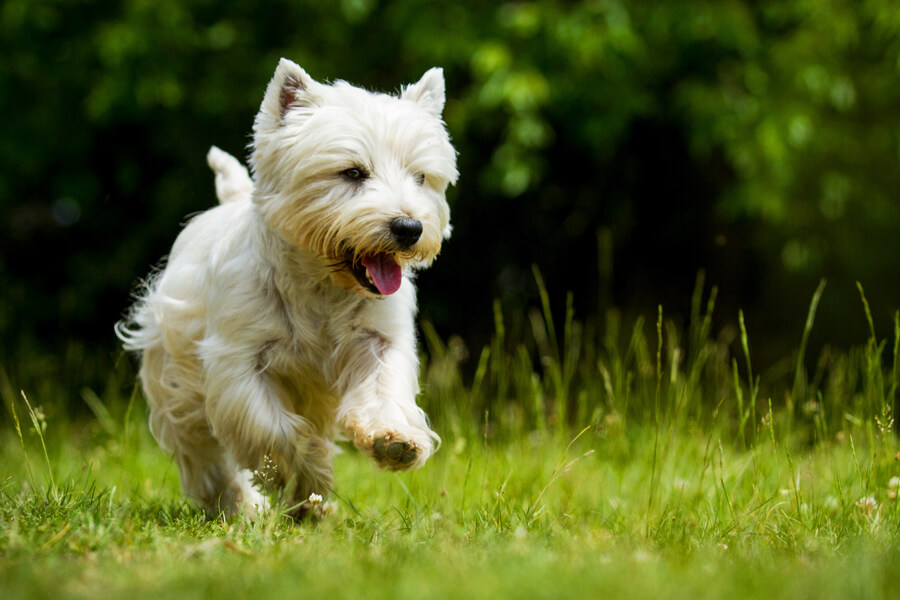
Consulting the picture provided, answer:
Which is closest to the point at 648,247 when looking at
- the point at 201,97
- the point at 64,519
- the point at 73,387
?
the point at 201,97

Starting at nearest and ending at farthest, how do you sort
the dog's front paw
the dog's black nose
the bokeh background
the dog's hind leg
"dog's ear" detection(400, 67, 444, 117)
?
the dog's front paw
the dog's black nose
"dog's ear" detection(400, 67, 444, 117)
the dog's hind leg
the bokeh background

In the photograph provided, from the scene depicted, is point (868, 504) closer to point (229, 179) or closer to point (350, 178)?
point (350, 178)

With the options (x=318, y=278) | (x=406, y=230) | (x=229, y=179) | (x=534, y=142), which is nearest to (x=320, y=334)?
(x=318, y=278)

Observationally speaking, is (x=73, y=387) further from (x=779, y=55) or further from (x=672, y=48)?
(x=779, y=55)

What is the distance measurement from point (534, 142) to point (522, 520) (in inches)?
157

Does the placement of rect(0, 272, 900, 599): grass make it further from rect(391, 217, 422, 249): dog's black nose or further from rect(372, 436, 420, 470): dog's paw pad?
rect(391, 217, 422, 249): dog's black nose

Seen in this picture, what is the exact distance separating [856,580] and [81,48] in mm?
7583

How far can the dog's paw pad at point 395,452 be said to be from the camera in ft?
11.3

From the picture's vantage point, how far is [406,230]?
12.2 ft

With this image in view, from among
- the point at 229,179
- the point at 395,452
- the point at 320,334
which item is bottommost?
the point at 395,452

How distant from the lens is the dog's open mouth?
3.83 m

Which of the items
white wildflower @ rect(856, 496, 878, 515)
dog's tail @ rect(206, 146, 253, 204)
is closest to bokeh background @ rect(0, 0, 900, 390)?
dog's tail @ rect(206, 146, 253, 204)

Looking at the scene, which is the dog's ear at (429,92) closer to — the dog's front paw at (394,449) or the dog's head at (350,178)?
the dog's head at (350,178)

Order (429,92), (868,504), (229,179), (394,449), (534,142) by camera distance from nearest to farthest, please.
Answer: (394,449)
(868,504)
(429,92)
(229,179)
(534,142)
